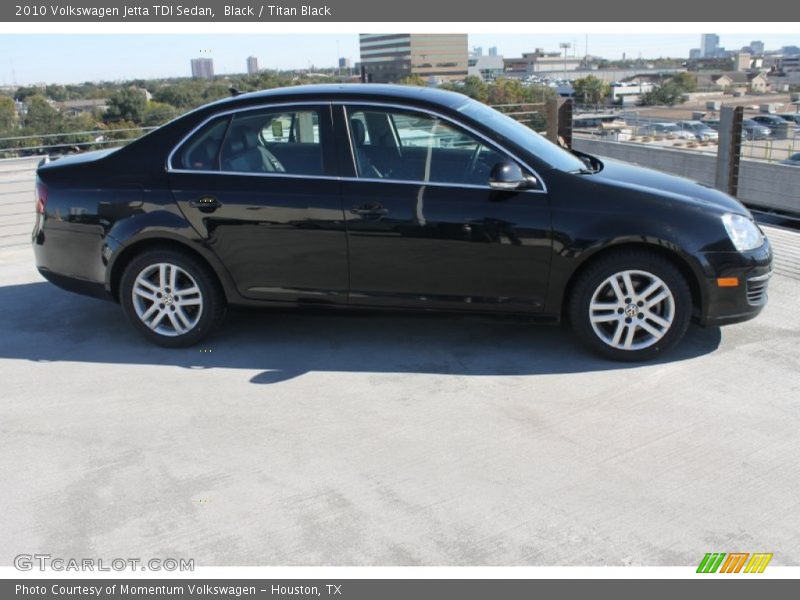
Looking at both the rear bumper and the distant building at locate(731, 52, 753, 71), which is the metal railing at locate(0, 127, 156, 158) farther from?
the distant building at locate(731, 52, 753, 71)

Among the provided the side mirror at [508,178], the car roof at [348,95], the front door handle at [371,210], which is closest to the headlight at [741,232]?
the side mirror at [508,178]

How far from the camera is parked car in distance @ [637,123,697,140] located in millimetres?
32300

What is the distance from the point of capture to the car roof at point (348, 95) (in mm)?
5039

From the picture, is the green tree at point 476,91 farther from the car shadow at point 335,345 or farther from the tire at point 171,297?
the tire at point 171,297

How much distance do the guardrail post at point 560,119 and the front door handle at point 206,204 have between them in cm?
657

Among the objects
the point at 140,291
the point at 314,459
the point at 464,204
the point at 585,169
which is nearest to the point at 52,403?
the point at 140,291

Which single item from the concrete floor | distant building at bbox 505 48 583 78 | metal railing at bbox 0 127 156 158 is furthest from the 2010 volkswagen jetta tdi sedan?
distant building at bbox 505 48 583 78

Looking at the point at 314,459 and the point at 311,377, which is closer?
the point at 314,459

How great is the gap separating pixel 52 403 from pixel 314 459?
1812mm

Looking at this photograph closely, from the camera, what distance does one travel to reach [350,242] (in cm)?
490

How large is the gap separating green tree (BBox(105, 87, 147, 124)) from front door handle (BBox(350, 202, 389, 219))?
1579 centimetres

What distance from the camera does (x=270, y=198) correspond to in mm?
4965

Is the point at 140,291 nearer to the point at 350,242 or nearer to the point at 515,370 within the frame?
the point at 350,242

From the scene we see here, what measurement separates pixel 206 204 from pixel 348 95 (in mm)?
1172
